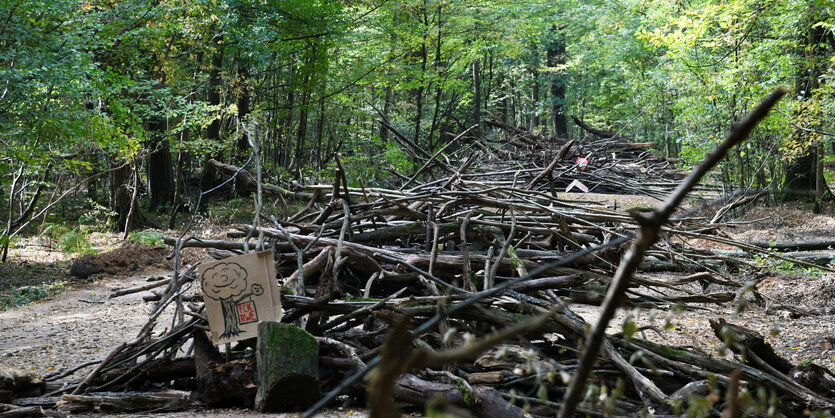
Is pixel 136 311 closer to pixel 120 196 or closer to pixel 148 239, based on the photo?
pixel 148 239

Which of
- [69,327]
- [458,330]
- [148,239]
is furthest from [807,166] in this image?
[148,239]

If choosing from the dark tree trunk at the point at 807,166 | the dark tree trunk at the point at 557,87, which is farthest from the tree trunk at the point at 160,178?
the dark tree trunk at the point at 557,87

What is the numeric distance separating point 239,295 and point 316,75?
491 inches

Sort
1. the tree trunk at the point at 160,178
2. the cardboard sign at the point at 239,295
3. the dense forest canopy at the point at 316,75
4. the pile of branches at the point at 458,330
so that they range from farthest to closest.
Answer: the tree trunk at the point at 160,178 → the dense forest canopy at the point at 316,75 → the cardboard sign at the point at 239,295 → the pile of branches at the point at 458,330

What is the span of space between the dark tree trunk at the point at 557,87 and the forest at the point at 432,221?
5956 millimetres

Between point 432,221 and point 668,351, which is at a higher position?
point 432,221

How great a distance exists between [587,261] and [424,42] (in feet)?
34.3

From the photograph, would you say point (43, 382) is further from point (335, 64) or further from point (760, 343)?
point (335, 64)

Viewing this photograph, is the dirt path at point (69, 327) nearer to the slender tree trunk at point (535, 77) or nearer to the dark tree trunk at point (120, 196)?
the dark tree trunk at point (120, 196)

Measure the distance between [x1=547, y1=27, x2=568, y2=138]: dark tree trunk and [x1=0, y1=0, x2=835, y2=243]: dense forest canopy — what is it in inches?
120

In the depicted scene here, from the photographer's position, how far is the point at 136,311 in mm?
6539

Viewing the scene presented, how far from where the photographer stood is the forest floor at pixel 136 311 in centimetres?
442

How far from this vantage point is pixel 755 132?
9469 mm

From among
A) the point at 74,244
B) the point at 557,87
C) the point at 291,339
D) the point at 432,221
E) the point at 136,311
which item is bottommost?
the point at 136,311
